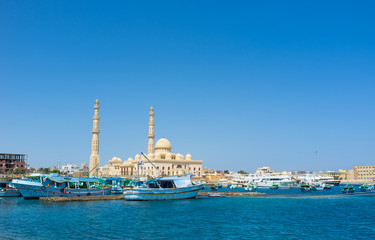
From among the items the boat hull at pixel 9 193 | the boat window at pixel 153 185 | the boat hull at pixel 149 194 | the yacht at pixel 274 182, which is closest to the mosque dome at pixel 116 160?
the yacht at pixel 274 182

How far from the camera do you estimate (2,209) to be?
134 feet

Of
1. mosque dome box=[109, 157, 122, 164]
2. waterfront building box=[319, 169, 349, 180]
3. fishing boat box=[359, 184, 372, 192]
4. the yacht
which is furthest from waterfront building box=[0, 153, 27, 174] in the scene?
waterfront building box=[319, 169, 349, 180]

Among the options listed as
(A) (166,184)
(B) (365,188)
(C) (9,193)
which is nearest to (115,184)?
(C) (9,193)

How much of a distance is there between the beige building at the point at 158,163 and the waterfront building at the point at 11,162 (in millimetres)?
24062

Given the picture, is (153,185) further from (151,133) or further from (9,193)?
(151,133)

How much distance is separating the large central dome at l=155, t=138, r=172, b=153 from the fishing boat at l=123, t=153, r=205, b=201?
6444 centimetres

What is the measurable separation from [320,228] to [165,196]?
87.5 feet

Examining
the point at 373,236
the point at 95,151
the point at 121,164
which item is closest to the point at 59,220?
the point at 373,236

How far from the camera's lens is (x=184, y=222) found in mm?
33188

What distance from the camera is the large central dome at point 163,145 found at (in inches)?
4803

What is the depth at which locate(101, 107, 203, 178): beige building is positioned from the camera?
4509 inches

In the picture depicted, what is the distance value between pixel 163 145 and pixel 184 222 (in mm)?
89323

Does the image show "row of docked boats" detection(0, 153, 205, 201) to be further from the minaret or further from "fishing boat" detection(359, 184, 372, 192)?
the minaret

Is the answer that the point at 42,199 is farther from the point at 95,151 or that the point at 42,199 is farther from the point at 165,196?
the point at 95,151
